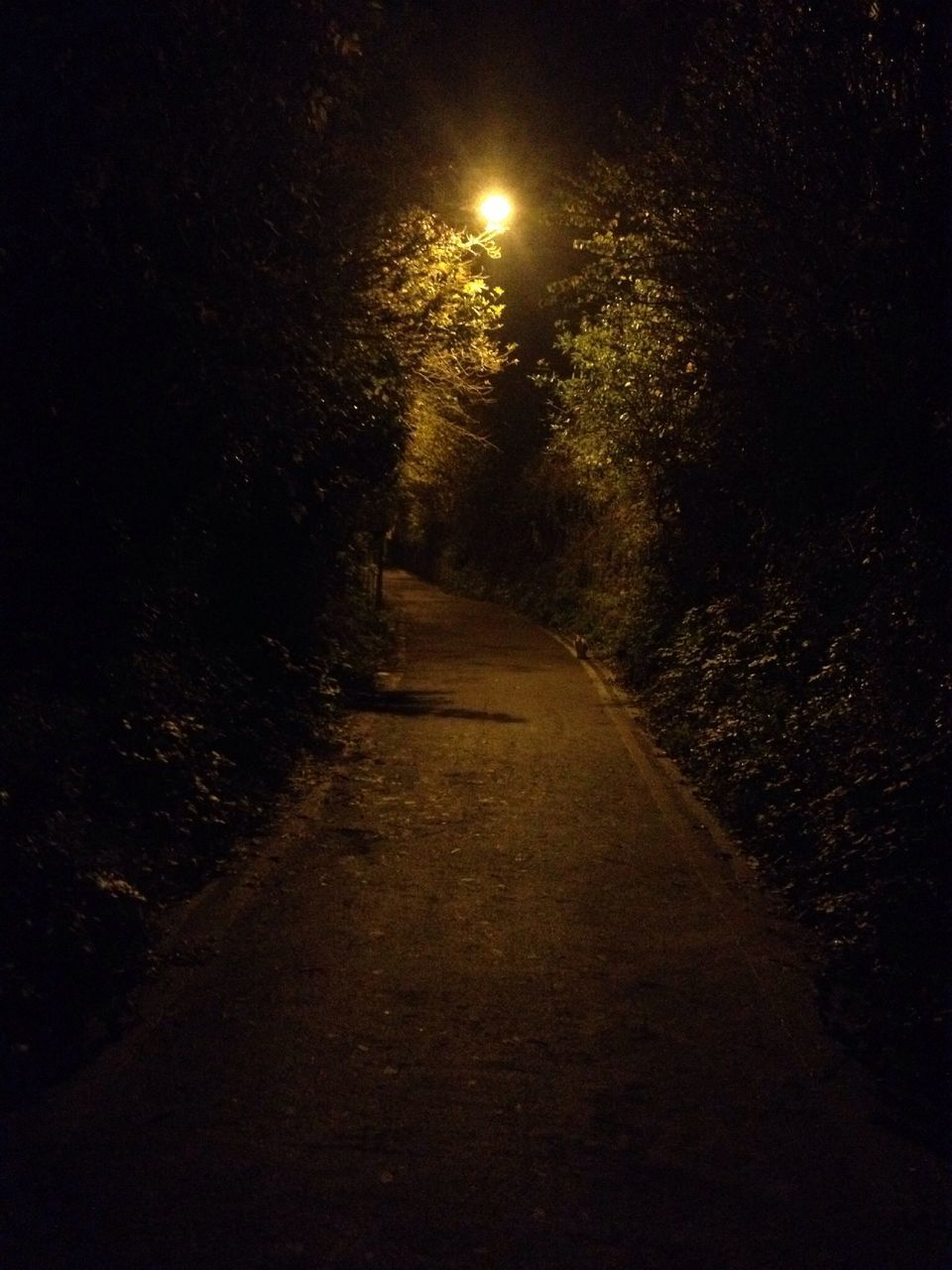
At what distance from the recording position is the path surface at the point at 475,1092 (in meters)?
4.35

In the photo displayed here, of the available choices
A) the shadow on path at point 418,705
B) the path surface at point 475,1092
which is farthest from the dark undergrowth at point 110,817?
the shadow on path at point 418,705

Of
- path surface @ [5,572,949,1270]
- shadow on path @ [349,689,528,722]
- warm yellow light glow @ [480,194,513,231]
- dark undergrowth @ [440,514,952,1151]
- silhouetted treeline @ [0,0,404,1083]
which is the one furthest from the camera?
shadow on path @ [349,689,528,722]

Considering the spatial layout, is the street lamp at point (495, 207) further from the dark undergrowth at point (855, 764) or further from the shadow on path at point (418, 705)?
the shadow on path at point (418, 705)

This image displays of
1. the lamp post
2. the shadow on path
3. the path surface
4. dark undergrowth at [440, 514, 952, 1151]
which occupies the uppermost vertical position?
the lamp post

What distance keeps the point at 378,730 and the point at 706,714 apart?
3781 millimetres

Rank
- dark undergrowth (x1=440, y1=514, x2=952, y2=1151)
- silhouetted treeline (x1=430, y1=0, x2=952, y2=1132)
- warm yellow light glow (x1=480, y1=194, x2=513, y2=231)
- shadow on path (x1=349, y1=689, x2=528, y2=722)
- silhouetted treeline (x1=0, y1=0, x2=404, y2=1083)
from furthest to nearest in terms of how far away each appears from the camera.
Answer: shadow on path (x1=349, y1=689, x2=528, y2=722)
warm yellow light glow (x1=480, y1=194, x2=513, y2=231)
silhouetted treeline (x1=430, y1=0, x2=952, y2=1132)
silhouetted treeline (x1=0, y1=0, x2=404, y2=1083)
dark undergrowth (x1=440, y1=514, x2=952, y2=1151)

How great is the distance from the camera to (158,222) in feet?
26.1

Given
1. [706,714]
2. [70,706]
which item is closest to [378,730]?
[706,714]

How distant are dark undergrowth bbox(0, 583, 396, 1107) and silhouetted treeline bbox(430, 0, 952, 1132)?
143 inches

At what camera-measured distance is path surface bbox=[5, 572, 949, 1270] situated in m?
4.35

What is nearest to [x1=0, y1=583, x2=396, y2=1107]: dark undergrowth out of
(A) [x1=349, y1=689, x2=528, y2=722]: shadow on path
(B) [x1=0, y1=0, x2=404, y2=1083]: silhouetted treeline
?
(B) [x1=0, y1=0, x2=404, y2=1083]: silhouetted treeline

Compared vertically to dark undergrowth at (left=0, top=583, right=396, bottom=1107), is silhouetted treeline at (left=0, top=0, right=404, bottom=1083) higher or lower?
higher

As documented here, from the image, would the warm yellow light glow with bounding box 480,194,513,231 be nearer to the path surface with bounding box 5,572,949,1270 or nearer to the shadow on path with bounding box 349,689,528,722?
the shadow on path with bounding box 349,689,528,722

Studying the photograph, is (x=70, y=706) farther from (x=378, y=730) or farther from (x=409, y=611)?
(x=409, y=611)
